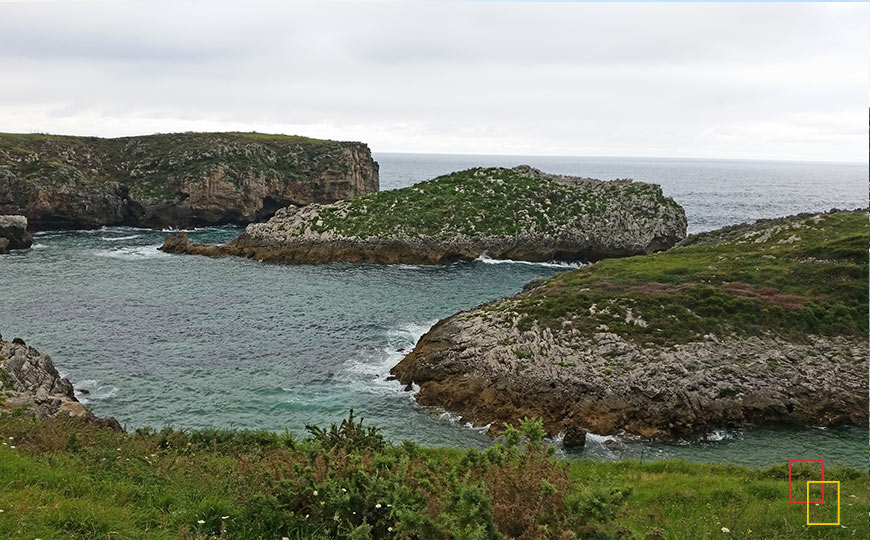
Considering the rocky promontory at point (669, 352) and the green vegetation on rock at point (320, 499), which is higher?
the green vegetation on rock at point (320, 499)

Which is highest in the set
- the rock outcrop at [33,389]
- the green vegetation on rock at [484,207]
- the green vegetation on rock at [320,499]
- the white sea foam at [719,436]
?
the green vegetation on rock at [484,207]

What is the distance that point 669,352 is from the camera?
96.8 feet

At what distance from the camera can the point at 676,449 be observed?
24.4 metres

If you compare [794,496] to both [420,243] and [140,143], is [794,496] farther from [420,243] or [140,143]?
[140,143]

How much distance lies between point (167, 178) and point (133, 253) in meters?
27.6

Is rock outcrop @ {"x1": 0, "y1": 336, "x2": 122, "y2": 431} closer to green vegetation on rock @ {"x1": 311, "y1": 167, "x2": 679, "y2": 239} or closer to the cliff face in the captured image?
green vegetation on rock @ {"x1": 311, "y1": 167, "x2": 679, "y2": 239}

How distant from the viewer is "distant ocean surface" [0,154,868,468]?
85.1 feet

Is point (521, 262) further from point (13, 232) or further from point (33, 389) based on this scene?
point (13, 232)

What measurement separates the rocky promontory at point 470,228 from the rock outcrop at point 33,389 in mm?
37907

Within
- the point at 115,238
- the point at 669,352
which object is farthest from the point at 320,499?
the point at 115,238

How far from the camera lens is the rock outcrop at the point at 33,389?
21.1 metres

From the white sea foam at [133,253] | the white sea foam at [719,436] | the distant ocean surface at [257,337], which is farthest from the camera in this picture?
the white sea foam at [133,253]

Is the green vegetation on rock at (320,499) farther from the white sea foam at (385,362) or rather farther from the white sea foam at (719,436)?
the white sea foam at (385,362)

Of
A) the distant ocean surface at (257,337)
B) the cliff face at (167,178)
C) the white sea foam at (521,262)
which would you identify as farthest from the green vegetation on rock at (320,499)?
the cliff face at (167,178)
